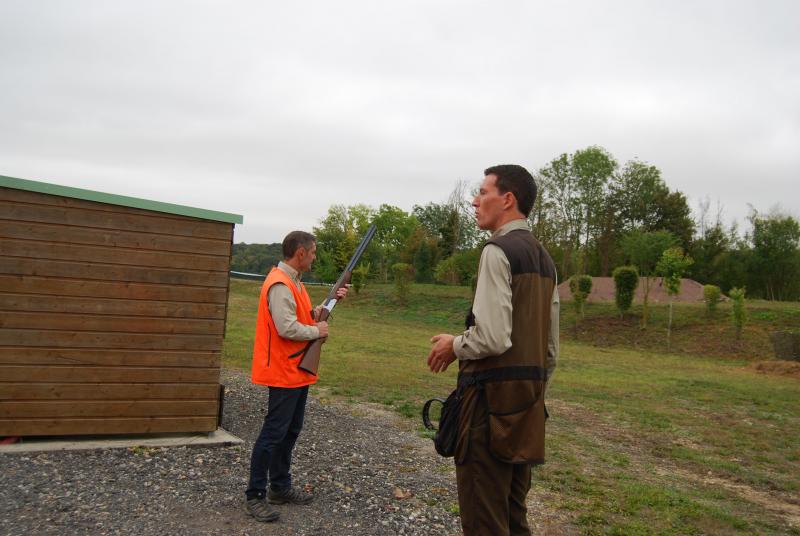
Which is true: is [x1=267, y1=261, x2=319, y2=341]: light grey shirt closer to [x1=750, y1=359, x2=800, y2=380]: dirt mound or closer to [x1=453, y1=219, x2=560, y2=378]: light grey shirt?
[x1=453, y1=219, x2=560, y2=378]: light grey shirt

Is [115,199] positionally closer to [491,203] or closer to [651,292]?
[491,203]

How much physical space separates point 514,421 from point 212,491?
3.20m

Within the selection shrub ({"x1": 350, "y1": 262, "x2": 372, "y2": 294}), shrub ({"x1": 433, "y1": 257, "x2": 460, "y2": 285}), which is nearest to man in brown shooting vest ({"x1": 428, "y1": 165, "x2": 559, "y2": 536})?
shrub ({"x1": 350, "y1": 262, "x2": 372, "y2": 294})

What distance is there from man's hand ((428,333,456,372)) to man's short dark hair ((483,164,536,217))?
795 mm

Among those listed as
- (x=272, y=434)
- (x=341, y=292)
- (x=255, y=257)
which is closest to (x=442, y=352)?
(x=272, y=434)

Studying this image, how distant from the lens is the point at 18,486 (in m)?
4.95

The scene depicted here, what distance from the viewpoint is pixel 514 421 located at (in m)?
2.95

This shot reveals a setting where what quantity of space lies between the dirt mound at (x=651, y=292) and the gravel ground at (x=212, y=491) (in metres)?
31.6

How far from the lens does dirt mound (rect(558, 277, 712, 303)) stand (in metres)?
Result: 39.6

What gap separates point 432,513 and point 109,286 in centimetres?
374

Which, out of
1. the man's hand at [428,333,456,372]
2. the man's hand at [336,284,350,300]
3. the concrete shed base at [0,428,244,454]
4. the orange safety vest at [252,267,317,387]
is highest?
the man's hand at [336,284,350,300]

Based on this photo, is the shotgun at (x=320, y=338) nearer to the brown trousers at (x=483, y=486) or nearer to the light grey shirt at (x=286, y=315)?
the light grey shirt at (x=286, y=315)

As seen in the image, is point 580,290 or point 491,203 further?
point 580,290

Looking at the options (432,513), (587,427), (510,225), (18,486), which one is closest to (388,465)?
(432,513)
